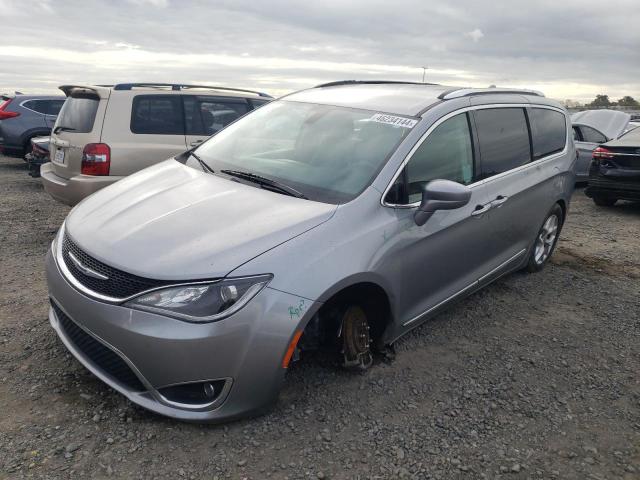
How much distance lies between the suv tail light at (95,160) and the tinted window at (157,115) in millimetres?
486

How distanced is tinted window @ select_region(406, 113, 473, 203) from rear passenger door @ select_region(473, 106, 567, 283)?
0.19m

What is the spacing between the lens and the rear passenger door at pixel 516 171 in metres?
3.89

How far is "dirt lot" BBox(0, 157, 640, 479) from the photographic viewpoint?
2463 millimetres

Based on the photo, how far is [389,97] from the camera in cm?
371

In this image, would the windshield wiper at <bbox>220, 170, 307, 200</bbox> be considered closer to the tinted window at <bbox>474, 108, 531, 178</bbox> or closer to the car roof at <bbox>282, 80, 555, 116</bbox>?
the car roof at <bbox>282, 80, 555, 116</bbox>

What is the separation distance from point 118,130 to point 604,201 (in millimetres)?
7418

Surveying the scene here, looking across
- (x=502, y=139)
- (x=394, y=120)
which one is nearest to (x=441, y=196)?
(x=394, y=120)

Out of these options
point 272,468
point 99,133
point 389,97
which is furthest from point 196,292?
point 99,133

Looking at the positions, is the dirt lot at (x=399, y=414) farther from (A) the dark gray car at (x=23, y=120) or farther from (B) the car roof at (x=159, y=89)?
(A) the dark gray car at (x=23, y=120)

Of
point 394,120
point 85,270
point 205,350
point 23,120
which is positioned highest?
point 394,120

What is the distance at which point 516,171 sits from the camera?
4.21m

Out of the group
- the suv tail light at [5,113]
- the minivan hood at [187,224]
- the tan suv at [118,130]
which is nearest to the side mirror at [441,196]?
the minivan hood at [187,224]

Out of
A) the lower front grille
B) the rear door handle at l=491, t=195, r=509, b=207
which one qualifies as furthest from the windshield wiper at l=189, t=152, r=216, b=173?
the rear door handle at l=491, t=195, r=509, b=207

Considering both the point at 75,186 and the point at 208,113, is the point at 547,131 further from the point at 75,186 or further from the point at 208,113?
the point at 75,186
